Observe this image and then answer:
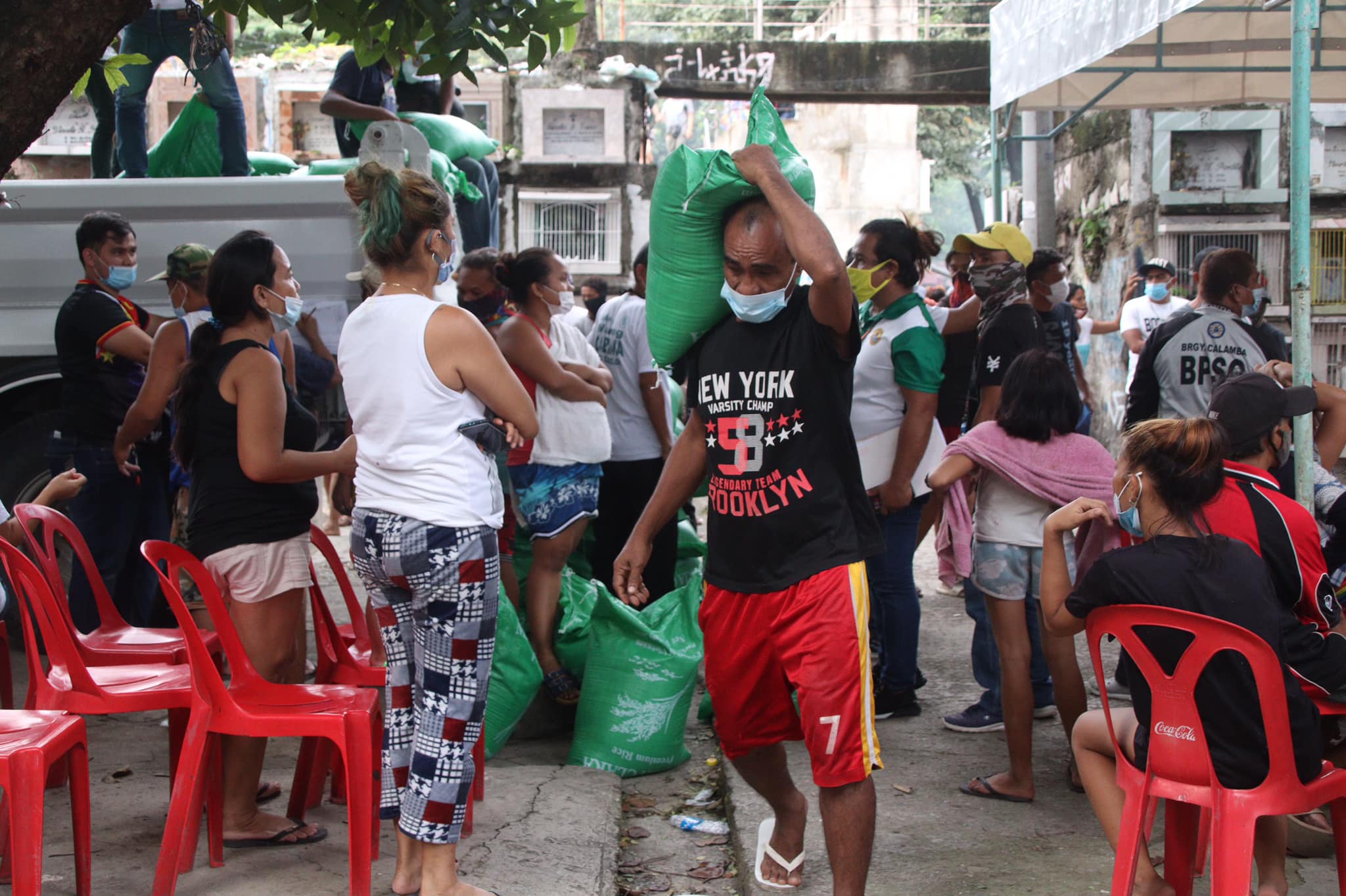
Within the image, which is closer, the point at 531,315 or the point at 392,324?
the point at 392,324

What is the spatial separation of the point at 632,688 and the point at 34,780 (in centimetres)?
205

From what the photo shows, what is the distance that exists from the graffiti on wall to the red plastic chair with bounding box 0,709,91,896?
15.0m

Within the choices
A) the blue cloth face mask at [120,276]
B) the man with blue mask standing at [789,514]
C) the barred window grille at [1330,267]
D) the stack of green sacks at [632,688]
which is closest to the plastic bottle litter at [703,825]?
the stack of green sacks at [632,688]

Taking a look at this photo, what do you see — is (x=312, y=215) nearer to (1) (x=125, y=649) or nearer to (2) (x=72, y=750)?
(1) (x=125, y=649)

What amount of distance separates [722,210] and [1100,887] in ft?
6.75

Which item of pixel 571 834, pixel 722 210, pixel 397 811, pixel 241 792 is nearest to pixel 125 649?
pixel 241 792

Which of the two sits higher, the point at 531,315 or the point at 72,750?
the point at 531,315

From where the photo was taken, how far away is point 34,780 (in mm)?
2664

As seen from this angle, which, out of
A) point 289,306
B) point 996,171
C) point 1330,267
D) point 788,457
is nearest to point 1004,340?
point 788,457

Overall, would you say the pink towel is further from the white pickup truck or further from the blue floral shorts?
the white pickup truck

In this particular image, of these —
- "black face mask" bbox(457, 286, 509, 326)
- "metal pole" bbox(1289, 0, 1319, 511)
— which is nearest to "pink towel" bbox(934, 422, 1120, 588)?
"metal pole" bbox(1289, 0, 1319, 511)

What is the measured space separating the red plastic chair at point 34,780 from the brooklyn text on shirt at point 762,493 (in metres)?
1.63

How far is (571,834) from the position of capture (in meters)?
3.72

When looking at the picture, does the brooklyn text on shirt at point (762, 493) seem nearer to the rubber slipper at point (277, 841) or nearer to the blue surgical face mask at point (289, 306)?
the blue surgical face mask at point (289, 306)
